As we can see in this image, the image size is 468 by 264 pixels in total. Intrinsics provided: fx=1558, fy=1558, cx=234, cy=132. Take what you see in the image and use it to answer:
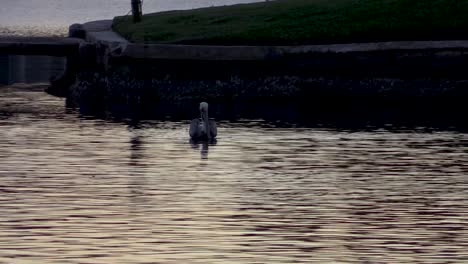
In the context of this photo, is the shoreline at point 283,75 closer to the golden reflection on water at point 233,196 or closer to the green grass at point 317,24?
the green grass at point 317,24

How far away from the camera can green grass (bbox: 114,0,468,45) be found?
155ft

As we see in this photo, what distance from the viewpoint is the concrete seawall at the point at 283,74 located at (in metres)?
45.7

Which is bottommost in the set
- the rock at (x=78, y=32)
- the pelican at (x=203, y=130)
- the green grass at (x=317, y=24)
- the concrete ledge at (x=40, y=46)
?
the pelican at (x=203, y=130)

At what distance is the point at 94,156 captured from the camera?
3009 centimetres

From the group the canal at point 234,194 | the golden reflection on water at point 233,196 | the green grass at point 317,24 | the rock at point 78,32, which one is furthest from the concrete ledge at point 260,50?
the rock at point 78,32

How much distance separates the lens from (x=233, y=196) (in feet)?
78.8

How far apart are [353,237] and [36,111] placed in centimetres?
2449

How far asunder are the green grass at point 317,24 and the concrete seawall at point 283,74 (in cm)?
124

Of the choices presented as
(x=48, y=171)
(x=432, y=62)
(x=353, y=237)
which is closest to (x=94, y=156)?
(x=48, y=171)

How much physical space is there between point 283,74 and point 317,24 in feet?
10.2

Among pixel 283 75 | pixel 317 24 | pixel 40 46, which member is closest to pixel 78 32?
pixel 40 46

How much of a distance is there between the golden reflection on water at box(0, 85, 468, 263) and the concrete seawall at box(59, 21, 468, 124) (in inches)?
350

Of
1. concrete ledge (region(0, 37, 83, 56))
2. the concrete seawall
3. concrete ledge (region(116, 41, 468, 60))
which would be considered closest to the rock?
concrete ledge (region(0, 37, 83, 56))

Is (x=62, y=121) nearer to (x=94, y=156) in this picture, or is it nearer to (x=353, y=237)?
(x=94, y=156)
